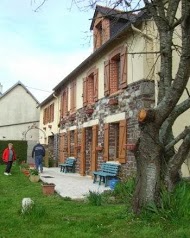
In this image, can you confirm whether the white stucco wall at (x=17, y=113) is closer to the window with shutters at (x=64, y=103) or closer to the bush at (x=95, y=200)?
the window with shutters at (x=64, y=103)

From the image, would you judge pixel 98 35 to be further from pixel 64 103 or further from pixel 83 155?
pixel 64 103

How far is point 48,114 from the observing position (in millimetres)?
30078

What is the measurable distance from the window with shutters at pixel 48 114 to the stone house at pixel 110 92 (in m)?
4.95

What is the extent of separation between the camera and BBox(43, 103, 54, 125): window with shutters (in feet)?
92.9

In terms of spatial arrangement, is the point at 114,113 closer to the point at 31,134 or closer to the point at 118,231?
the point at 118,231

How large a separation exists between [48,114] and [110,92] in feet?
50.6

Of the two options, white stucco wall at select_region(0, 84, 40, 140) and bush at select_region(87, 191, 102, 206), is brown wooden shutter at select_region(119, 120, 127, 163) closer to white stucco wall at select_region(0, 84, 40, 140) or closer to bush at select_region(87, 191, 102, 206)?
bush at select_region(87, 191, 102, 206)

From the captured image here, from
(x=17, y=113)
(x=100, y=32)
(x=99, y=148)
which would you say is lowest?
(x=99, y=148)

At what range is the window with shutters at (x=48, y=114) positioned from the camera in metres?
28.3

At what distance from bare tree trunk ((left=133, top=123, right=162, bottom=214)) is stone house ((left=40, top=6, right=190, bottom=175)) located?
2.25m

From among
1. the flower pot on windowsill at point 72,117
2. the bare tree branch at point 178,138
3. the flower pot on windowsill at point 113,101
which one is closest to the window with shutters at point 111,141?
the flower pot on windowsill at point 113,101

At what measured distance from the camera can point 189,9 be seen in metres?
6.18

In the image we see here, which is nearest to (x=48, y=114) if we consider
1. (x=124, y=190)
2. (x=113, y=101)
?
(x=113, y=101)

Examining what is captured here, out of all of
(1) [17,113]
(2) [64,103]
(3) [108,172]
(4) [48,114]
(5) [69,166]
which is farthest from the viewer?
(1) [17,113]
